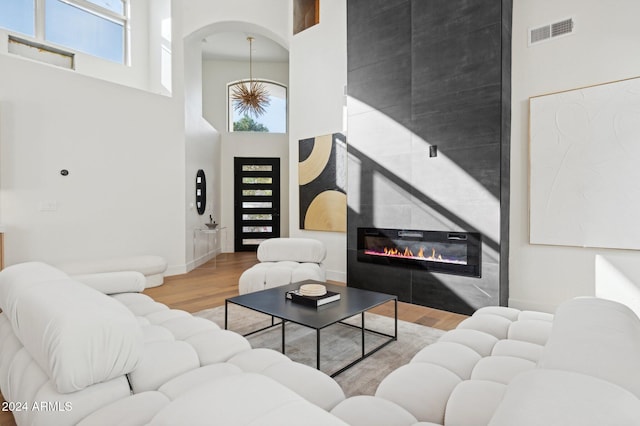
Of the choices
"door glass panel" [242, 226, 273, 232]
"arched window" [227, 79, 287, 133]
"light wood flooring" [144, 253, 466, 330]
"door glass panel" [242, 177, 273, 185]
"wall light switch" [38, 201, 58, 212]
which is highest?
"arched window" [227, 79, 287, 133]

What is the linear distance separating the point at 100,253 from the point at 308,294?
3.62 meters

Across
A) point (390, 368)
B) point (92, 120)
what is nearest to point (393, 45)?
point (390, 368)

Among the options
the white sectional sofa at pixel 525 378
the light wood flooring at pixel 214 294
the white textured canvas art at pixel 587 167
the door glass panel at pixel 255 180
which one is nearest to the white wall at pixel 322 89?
the light wood flooring at pixel 214 294

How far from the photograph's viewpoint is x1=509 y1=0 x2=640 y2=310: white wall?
3129 millimetres

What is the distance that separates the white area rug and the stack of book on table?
0.37m

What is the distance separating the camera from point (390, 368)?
7.75 ft

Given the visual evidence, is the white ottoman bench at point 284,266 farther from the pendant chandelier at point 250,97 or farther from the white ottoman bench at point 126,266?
the pendant chandelier at point 250,97

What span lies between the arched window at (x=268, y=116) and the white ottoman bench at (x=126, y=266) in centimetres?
496

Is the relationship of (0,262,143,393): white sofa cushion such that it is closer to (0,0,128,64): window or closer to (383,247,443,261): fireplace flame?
(383,247,443,261): fireplace flame

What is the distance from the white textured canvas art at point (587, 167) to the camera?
3.07 metres

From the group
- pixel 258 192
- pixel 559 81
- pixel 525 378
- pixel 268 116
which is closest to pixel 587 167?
pixel 559 81

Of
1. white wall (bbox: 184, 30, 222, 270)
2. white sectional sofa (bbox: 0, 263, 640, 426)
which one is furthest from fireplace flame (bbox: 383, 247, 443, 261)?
white wall (bbox: 184, 30, 222, 270)

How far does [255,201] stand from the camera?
8758 mm

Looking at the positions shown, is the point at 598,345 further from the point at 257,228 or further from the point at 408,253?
the point at 257,228
